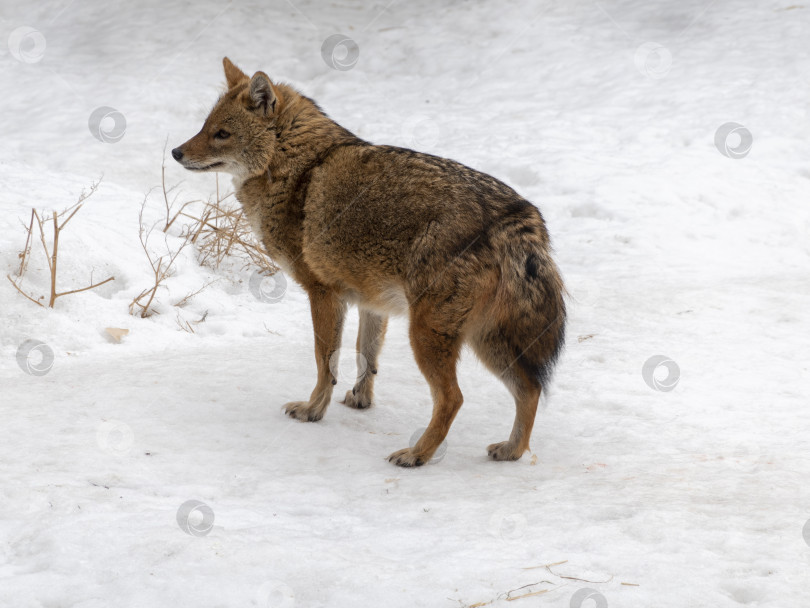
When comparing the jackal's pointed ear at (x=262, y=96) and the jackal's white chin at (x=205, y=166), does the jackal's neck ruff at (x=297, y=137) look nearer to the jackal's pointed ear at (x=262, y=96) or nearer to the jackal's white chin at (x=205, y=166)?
the jackal's pointed ear at (x=262, y=96)

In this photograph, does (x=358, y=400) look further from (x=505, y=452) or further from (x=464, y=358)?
(x=464, y=358)

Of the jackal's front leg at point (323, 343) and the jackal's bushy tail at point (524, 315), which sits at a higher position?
the jackal's bushy tail at point (524, 315)

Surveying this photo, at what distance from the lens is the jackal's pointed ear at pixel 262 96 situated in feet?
18.1

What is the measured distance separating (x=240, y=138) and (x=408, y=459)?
2492 millimetres

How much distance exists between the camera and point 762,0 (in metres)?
15.0

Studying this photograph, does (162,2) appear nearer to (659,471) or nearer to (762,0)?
(762,0)

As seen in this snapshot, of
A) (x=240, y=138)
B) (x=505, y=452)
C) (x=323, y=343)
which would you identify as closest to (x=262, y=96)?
(x=240, y=138)

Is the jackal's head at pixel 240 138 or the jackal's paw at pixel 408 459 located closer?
the jackal's paw at pixel 408 459

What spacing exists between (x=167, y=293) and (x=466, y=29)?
33.5 ft

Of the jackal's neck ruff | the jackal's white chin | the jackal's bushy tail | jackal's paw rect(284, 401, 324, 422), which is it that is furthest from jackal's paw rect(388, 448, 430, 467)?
the jackal's white chin

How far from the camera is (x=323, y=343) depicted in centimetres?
535

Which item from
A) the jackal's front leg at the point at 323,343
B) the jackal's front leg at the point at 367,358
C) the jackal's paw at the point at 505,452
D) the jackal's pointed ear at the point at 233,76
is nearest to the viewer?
the jackal's paw at the point at 505,452

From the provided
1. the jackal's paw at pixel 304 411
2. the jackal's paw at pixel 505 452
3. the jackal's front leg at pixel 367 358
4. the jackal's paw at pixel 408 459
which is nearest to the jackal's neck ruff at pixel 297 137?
the jackal's front leg at pixel 367 358

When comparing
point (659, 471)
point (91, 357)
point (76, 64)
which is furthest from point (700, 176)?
point (76, 64)
